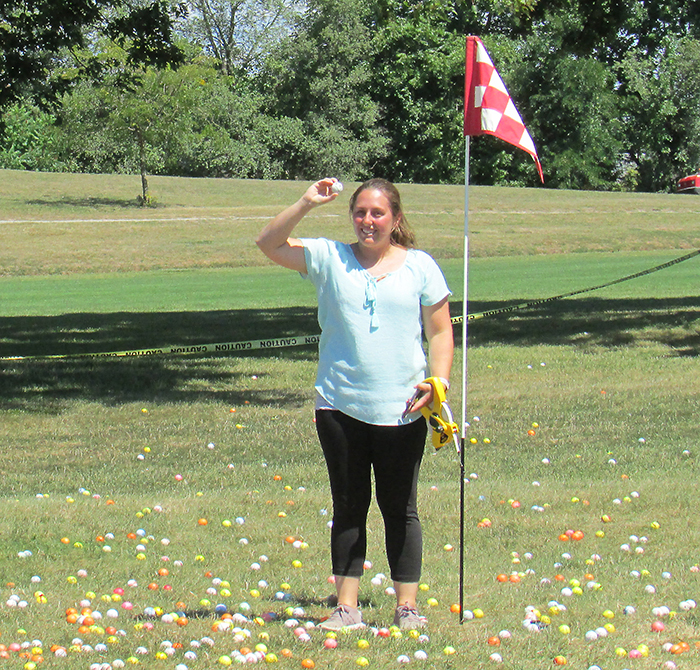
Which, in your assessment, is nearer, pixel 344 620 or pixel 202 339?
pixel 344 620

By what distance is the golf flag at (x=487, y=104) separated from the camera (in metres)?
4.78

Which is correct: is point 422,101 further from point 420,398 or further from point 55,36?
point 420,398

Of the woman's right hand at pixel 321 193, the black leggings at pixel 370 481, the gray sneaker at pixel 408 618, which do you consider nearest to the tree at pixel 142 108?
the woman's right hand at pixel 321 193

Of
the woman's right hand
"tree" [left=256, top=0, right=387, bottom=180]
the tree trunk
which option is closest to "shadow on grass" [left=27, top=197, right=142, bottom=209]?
the tree trunk

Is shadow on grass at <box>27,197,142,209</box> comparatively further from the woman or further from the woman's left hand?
the woman's left hand

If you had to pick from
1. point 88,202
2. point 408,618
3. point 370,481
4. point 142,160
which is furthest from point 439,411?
point 88,202

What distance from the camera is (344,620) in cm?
429

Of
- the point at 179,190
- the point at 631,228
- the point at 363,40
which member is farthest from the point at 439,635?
the point at 363,40

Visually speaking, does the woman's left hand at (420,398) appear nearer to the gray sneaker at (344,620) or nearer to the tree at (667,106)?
the gray sneaker at (344,620)

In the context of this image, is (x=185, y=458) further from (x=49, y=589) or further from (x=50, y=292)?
(x=50, y=292)

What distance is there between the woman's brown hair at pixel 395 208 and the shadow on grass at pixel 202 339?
637 cm

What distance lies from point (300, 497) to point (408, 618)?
2.52 metres

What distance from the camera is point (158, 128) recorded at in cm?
3716

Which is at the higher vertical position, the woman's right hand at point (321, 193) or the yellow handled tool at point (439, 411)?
the woman's right hand at point (321, 193)
